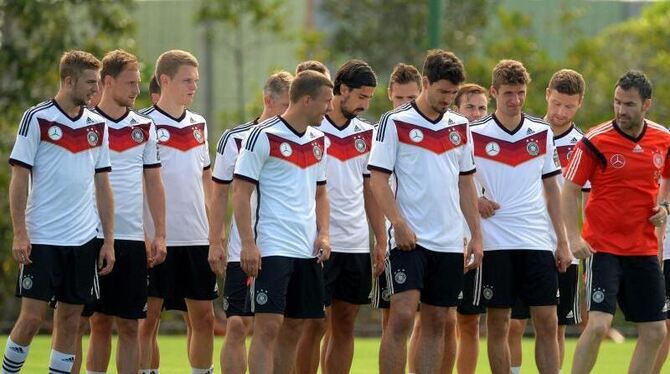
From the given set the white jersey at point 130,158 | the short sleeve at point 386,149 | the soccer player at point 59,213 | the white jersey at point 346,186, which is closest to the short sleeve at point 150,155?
the white jersey at point 130,158

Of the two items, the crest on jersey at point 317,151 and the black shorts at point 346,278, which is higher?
the crest on jersey at point 317,151

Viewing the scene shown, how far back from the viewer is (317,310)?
10547 millimetres

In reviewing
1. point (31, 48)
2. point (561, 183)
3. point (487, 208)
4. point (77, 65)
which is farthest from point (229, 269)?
point (31, 48)

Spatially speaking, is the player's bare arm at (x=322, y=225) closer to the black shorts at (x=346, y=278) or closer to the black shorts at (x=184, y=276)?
the black shorts at (x=346, y=278)

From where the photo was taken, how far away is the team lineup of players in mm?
10516

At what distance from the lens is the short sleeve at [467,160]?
11.1 m

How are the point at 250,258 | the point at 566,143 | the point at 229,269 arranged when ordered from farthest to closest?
1. the point at 566,143
2. the point at 229,269
3. the point at 250,258

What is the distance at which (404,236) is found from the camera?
420 inches

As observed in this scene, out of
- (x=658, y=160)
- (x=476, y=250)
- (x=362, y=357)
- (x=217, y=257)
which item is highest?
(x=658, y=160)

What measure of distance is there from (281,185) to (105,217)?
4.38 ft

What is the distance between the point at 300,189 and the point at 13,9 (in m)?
14.3

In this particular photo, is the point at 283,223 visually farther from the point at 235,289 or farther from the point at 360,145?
the point at 360,145

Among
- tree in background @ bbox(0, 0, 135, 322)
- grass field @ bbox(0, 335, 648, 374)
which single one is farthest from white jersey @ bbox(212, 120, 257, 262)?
tree in background @ bbox(0, 0, 135, 322)

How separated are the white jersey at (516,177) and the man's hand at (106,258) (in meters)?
2.82
